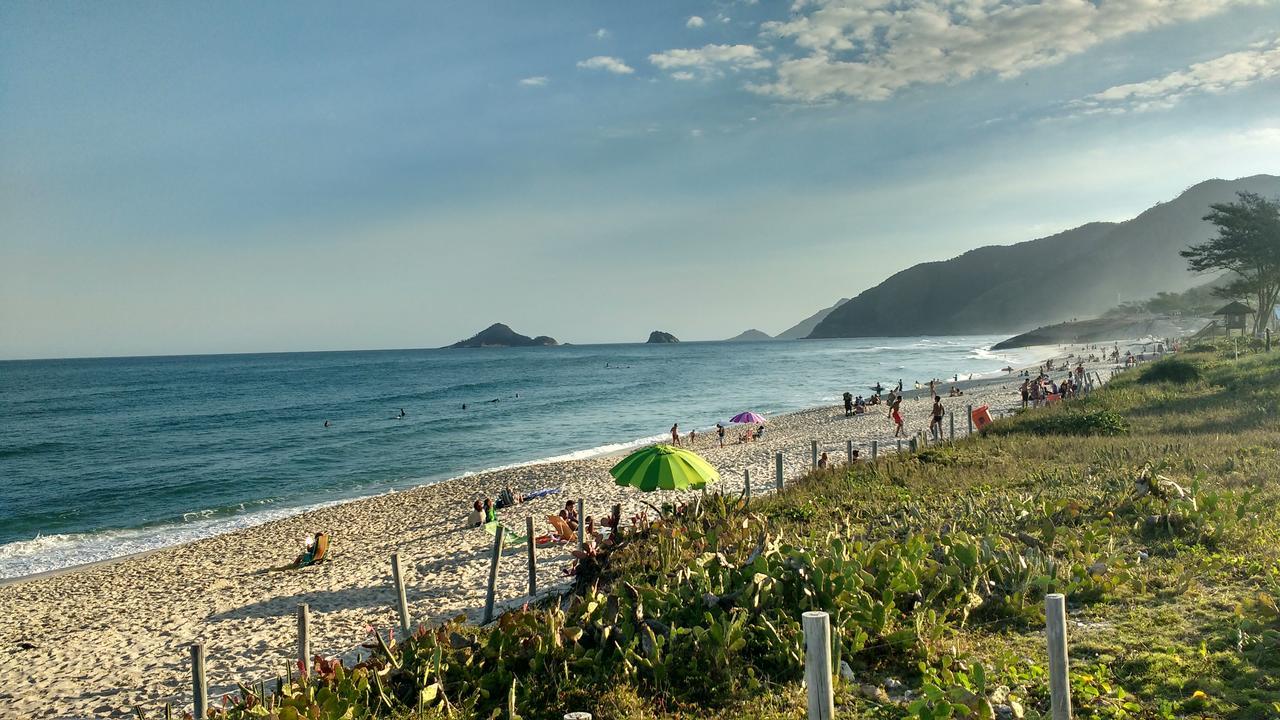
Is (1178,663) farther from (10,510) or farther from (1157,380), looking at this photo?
(10,510)

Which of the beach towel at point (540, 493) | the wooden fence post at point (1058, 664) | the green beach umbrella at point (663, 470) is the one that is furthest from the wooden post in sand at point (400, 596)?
the beach towel at point (540, 493)

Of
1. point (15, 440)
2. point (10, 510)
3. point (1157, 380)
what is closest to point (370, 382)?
point (15, 440)

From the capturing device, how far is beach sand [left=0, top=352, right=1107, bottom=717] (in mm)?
10375

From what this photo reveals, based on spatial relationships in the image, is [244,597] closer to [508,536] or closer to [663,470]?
[508,536]

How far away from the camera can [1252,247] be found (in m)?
39.4

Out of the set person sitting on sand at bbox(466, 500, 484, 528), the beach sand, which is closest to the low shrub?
the beach sand

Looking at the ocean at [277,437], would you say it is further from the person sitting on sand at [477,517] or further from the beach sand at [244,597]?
the person sitting on sand at [477,517]

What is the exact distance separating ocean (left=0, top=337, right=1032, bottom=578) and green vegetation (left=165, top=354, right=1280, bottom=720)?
61.8 feet

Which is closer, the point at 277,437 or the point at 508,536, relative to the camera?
the point at 508,536

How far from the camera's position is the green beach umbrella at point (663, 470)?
11372 millimetres

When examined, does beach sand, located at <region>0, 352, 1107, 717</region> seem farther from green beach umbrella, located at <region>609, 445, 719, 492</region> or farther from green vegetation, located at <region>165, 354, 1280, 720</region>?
green vegetation, located at <region>165, 354, 1280, 720</region>

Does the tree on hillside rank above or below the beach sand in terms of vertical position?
above

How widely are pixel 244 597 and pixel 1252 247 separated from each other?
52.1 meters

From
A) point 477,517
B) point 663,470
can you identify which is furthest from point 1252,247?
point 477,517
